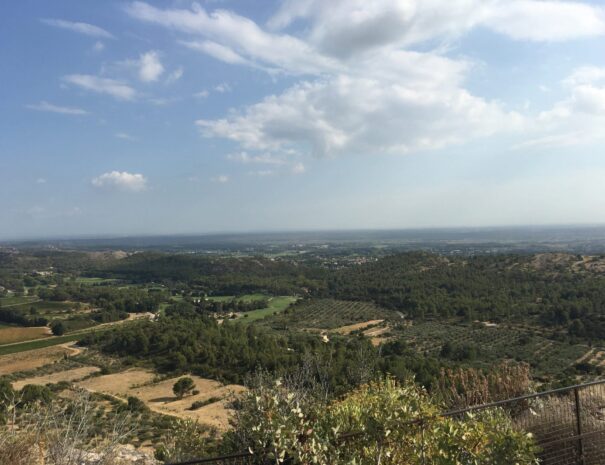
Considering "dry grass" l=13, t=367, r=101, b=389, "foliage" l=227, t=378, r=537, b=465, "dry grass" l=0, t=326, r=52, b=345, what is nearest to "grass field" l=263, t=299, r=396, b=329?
A: "dry grass" l=13, t=367, r=101, b=389

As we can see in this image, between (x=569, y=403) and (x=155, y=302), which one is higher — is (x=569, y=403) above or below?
above

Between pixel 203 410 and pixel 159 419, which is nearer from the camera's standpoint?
pixel 159 419

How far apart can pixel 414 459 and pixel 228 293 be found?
97.9 meters

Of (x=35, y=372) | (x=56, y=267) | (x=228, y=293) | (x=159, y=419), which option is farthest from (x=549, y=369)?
(x=56, y=267)

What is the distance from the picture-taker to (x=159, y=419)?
23.9 metres

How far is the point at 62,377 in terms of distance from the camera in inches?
1510

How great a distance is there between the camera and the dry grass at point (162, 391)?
2744 centimetres

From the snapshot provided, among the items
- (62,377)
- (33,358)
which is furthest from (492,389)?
(33,358)

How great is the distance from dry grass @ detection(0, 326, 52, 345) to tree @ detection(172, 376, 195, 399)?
35.8 meters

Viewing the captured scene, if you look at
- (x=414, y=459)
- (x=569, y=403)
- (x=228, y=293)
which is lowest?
(x=228, y=293)

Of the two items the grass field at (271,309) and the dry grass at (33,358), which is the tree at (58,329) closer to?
the dry grass at (33,358)

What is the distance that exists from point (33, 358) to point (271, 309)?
39.5 metres

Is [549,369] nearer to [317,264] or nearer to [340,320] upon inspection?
[340,320]

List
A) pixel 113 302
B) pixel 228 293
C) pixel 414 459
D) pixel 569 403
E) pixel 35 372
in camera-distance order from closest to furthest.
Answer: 1. pixel 414 459
2. pixel 569 403
3. pixel 35 372
4. pixel 113 302
5. pixel 228 293
